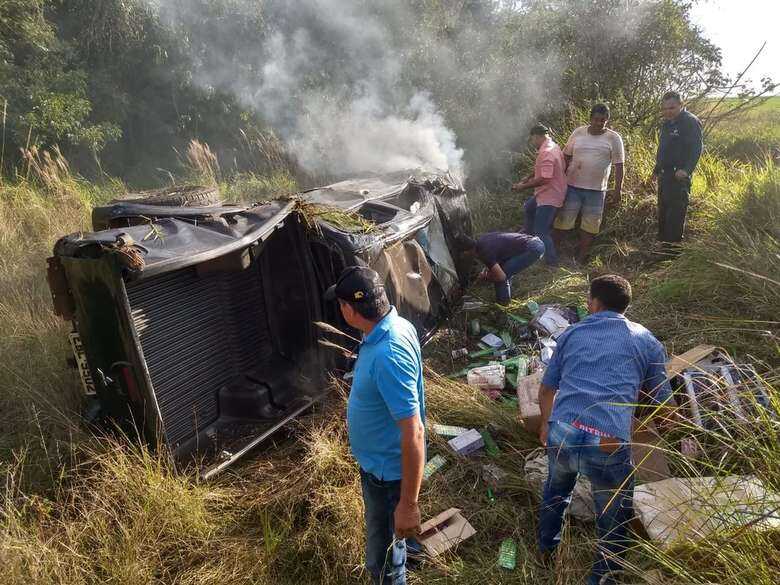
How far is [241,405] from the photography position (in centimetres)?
374

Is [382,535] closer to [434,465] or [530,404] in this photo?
[434,465]

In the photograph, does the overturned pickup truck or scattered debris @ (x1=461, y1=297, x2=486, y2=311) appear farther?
scattered debris @ (x1=461, y1=297, x2=486, y2=311)

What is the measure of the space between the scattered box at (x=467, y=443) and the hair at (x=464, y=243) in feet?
8.31

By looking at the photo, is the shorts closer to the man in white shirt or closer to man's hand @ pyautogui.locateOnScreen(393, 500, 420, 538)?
the man in white shirt

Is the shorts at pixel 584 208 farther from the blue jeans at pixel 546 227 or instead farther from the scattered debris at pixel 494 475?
the scattered debris at pixel 494 475

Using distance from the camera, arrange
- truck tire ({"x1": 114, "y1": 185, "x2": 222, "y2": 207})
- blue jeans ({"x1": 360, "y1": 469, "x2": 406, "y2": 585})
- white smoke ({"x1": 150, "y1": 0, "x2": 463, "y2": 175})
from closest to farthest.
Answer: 1. blue jeans ({"x1": 360, "y1": 469, "x2": 406, "y2": 585})
2. truck tire ({"x1": 114, "y1": 185, "x2": 222, "y2": 207})
3. white smoke ({"x1": 150, "y1": 0, "x2": 463, "y2": 175})

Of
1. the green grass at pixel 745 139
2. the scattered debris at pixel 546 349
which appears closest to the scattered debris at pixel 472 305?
the scattered debris at pixel 546 349

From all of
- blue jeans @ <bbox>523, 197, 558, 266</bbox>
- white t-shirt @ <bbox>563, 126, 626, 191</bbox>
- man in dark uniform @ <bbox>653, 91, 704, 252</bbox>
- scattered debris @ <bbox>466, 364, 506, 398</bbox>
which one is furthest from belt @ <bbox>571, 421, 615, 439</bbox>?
white t-shirt @ <bbox>563, 126, 626, 191</bbox>

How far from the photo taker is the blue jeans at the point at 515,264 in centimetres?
554

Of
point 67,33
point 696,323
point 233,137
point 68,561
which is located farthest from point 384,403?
point 67,33

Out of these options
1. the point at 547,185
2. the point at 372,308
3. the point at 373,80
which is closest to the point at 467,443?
the point at 372,308

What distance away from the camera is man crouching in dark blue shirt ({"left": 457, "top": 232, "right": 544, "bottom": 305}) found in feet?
18.1

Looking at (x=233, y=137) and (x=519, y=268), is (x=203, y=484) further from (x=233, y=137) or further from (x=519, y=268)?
(x=233, y=137)

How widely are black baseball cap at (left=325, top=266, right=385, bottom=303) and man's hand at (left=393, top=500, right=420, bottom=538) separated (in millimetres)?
866
